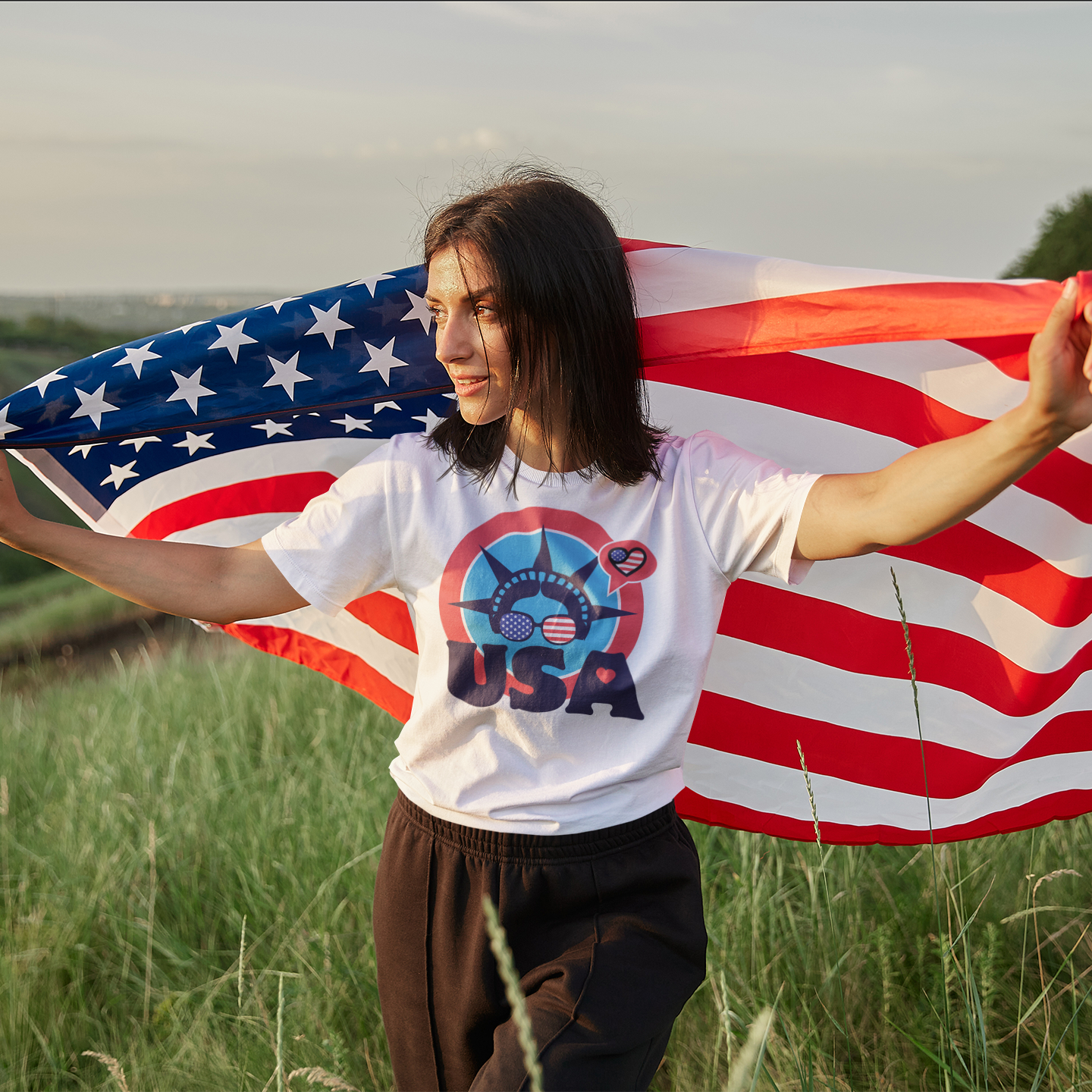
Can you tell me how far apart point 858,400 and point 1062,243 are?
31.1 ft

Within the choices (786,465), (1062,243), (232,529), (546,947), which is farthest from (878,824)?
(1062,243)

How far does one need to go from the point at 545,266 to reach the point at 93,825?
9.90 feet

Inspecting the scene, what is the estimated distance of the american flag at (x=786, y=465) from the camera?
6.99 ft

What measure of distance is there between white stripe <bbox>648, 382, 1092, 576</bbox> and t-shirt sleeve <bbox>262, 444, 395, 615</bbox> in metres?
0.96

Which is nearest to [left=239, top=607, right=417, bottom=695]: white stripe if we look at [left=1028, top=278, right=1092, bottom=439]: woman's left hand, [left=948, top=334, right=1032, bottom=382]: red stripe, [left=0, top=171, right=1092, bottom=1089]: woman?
[left=0, top=171, right=1092, bottom=1089]: woman

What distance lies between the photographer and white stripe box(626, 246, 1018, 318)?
74.3 inches

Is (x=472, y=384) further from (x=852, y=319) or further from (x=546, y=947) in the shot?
(x=546, y=947)

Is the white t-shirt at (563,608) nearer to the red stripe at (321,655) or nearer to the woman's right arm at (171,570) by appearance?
the woman's right arm at (171,570)

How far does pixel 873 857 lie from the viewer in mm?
2961

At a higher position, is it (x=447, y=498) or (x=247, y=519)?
(x=447, y=498)

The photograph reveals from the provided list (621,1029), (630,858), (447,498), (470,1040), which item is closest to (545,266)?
(447,498)

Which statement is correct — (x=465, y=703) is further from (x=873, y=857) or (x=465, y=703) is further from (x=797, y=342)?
(x=873, y=857)

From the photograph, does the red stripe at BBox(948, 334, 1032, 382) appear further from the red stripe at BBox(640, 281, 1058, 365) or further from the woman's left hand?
the woman's left hand

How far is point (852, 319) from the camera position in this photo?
188cm
